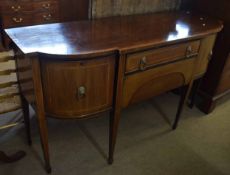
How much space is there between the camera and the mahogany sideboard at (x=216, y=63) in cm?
182

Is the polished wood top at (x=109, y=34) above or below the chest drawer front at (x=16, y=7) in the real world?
above

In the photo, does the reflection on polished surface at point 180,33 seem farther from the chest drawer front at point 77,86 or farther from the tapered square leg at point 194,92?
the tapered square leg at point 194,92

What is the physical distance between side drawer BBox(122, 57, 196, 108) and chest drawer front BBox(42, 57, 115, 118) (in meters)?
0.12

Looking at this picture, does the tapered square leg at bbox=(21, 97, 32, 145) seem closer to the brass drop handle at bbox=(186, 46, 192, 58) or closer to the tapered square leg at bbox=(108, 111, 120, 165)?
the tapered square leg at bbox=(108, 111, 120, 165)

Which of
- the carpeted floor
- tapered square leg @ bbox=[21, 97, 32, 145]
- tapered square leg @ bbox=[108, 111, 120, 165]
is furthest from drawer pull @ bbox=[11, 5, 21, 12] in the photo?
tapered square leg @ bbox=[108, 111, 120, 165]

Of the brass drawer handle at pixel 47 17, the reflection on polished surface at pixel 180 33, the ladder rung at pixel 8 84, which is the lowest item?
the brass drawer handle at pixel 47 17

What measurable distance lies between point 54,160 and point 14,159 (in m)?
0.24

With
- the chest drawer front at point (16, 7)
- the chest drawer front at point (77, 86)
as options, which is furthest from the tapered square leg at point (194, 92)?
the chest drawer front at point (16, 7)

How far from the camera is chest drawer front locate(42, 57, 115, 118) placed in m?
1.10

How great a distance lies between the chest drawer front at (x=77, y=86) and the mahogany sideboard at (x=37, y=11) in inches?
52.1

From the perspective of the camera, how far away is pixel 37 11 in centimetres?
253

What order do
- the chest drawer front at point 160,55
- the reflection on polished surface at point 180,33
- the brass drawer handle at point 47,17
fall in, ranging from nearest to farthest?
1. the chest drawer front at point 160,55
2. the reflection on polished surface at point 180,33
3. the brass drawer handle at point 47,17

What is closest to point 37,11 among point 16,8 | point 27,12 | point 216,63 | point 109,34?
point 27,12

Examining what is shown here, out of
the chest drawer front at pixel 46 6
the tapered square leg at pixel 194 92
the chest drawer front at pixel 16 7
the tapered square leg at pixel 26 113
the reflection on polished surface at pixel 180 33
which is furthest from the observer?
the chest drawer front at pixel 46 6
